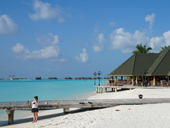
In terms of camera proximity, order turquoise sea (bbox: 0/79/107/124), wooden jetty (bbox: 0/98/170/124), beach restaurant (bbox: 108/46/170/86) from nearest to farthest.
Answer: wooden jetty (bbox: 0/98/170/124) → beach restaurant (bbox: 108/46/170/86) → turquoise sea (bbox: 0/79/107/124)

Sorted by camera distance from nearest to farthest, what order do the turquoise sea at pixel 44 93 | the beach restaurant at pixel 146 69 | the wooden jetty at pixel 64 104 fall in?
the wooden jetty at pixel 64 104 → the beach restaurant at pixel 146 69 → the turquoise sea at pixel 44 93

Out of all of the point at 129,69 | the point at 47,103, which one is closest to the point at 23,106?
→ the point at 47,103

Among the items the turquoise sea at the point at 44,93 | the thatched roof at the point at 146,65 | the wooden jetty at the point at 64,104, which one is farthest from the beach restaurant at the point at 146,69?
the wooden jetty at the point at 64,104

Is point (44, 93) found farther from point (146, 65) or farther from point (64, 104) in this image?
point (64, 104)

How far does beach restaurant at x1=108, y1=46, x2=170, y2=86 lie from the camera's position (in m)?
33.5

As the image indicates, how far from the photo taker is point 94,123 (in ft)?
39.4

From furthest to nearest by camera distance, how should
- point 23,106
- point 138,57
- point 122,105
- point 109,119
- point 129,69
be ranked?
point 138,57 → point 129,69 → point 122,105 → point 23,106 → point 109,119

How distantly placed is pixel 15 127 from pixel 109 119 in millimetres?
6465

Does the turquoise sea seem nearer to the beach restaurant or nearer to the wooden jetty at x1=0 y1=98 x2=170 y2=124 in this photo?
the wooden jetty at x1=0 y1=98 x2=170 y2=124

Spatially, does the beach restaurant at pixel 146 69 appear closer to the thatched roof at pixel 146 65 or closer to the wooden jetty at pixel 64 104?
the thatched roof at pixel 146 65

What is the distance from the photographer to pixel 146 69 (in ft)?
120

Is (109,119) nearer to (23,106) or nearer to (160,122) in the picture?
(160,122)

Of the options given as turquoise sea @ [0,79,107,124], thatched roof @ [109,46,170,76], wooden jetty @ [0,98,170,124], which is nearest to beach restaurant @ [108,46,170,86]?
thatched roof @ [109,46,170,76]

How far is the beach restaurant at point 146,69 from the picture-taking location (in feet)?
110
